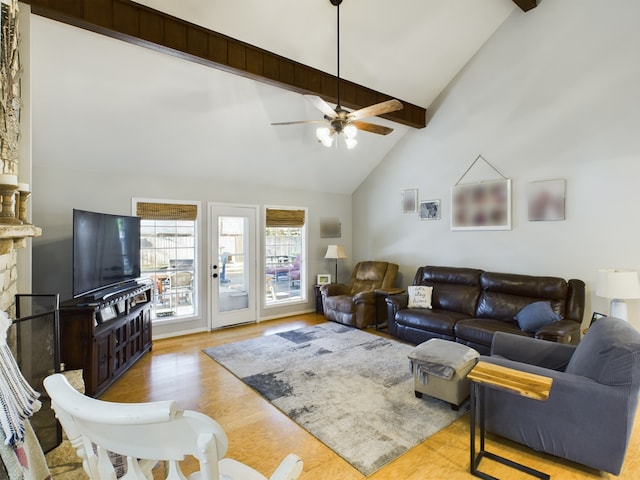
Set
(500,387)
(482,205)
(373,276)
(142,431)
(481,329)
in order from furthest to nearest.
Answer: (373,276), (482,205), (481,329), (500,387), (142,431)

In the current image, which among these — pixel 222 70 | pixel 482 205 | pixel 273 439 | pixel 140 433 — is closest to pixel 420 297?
pixel 482 205

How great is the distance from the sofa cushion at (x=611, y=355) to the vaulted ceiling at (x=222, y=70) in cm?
356

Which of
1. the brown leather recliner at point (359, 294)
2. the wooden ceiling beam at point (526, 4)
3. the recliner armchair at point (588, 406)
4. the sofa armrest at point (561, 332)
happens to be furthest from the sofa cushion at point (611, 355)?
the wooden ceiling beam at point (526, 4)

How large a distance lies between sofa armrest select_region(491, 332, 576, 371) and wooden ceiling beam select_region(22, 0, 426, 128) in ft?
10.9

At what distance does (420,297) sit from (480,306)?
30.8 inches

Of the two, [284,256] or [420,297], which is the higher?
[284,256]

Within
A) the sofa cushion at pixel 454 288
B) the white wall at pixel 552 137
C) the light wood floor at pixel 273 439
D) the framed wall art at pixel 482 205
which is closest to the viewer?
the light wood floor at pixel 273 439

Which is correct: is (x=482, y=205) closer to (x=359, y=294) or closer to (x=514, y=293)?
(x=514, y=293)

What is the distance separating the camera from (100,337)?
3.17m

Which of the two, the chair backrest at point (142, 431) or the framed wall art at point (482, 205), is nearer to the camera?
the chair backrest at point (142, 431)

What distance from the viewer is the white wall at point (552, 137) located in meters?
3.82

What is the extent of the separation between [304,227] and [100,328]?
3.87m

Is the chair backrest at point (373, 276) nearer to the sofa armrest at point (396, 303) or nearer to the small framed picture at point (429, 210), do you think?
the sofa armrest at point (396, 303)

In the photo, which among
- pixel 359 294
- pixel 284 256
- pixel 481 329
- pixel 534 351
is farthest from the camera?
pixel 284 256
